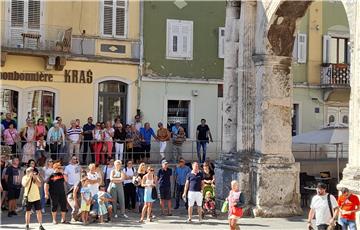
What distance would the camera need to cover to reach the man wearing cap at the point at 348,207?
1114 cm

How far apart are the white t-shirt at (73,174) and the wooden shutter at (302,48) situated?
1358 cm

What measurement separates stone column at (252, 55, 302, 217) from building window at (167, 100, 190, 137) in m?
8.92

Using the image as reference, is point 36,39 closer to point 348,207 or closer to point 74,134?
point 74,134

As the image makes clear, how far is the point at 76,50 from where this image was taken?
76.5 ft

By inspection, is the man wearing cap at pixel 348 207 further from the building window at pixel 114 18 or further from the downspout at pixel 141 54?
the building window at pixel 114 18

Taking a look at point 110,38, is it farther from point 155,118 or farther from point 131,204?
point 131,204

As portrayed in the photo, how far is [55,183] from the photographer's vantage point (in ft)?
51.0

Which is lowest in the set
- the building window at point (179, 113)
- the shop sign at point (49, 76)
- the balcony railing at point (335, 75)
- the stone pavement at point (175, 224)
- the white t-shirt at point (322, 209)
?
the stone pavement at point (175, 224)

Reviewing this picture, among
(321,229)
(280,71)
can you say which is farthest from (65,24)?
(321,229)

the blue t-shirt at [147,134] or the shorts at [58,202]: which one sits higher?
the blue t-shirt at [147,134]

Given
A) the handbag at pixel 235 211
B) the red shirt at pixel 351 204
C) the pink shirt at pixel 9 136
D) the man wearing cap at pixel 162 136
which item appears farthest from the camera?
the man wearing cap at pixel 162 136

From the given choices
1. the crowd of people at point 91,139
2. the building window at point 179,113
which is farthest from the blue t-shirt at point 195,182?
the building window at point 179,113

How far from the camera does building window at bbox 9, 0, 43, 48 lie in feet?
73.3

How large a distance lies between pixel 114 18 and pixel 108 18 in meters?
0.24
